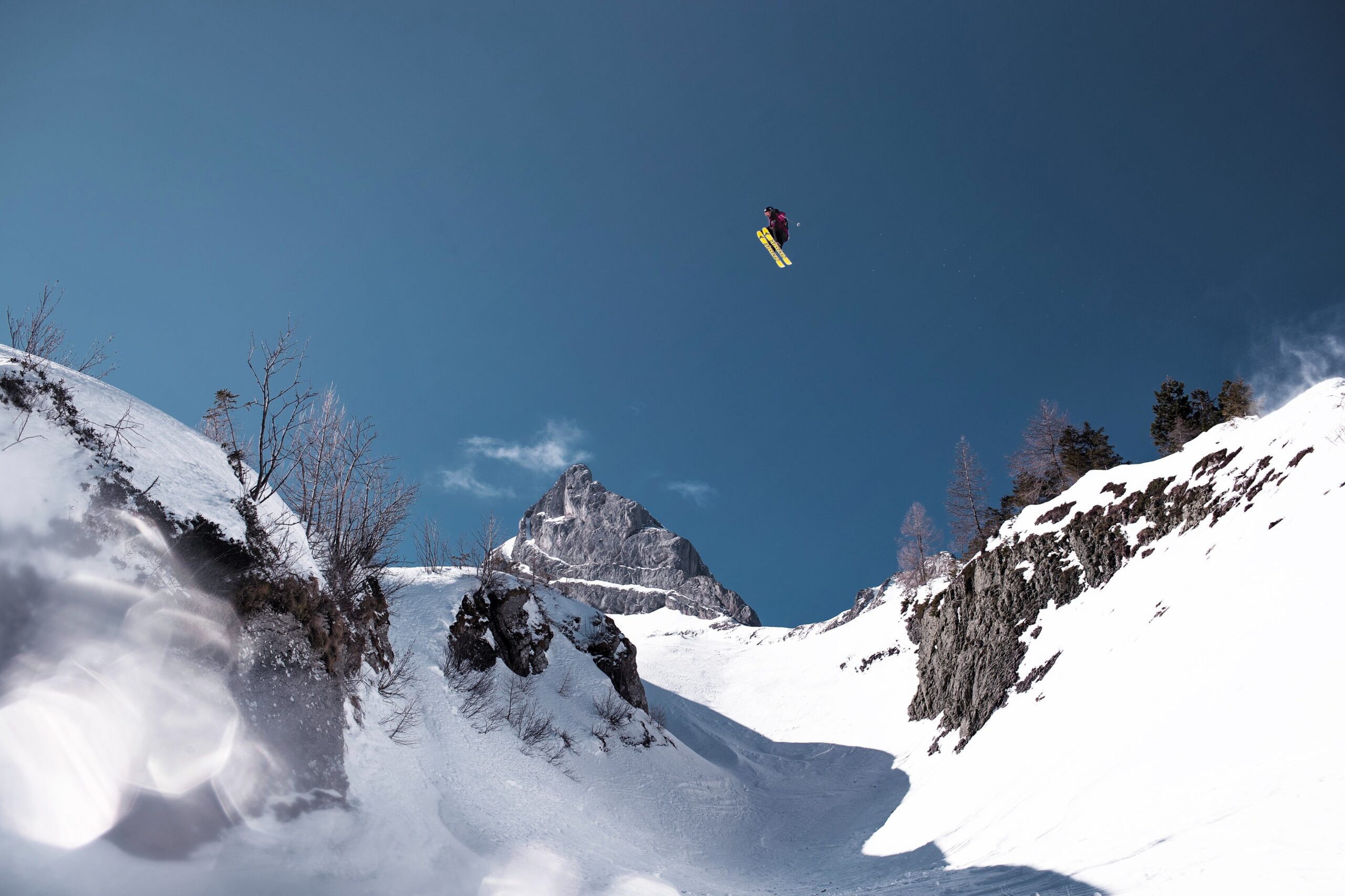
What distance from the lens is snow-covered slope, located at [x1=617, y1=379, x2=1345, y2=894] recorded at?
611 centimetres

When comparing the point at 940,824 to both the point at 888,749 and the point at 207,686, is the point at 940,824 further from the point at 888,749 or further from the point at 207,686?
the point at 207,686

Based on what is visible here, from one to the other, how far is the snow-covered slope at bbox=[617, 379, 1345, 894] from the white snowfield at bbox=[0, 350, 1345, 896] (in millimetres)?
57

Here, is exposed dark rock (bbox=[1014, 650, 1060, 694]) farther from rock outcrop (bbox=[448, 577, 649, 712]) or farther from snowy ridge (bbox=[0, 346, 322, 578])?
snowy ridge (bbox=[0, 346, 322, 578])

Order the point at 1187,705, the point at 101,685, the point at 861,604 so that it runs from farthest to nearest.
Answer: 1. the point at 861,604
2. the point at 1187,705
3. the point at 101,685

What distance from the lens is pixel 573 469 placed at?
597ft

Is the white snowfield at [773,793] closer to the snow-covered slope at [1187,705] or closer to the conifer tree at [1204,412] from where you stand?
the snow-covered slope at [1187,705]

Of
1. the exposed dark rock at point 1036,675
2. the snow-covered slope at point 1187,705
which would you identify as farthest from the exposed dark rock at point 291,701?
the exposed dark rock at point 1036,675

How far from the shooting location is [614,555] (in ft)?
532

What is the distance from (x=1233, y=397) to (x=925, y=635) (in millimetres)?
27433

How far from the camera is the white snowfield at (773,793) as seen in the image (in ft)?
16.4

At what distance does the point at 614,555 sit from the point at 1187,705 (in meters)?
156

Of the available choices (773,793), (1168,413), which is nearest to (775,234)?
(773,793)

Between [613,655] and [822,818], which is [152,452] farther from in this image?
[822,818]

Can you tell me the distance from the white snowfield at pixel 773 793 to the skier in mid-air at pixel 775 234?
15093 millimetres
